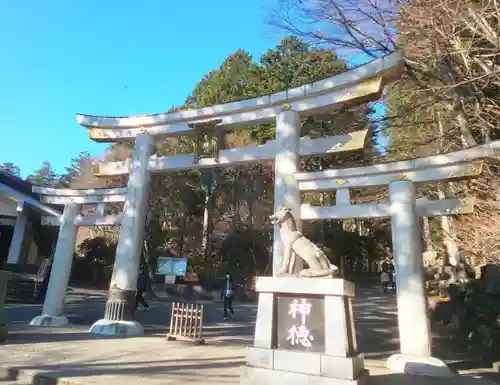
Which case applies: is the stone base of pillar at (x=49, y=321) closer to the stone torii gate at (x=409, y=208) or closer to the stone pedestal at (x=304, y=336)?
the stone pedestal at (x=304, y=336)

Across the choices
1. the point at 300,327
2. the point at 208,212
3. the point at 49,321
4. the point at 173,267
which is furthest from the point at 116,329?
the point at 208,212

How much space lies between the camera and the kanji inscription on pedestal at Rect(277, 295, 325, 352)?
16.6ft

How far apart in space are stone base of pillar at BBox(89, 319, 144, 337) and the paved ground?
0.94 ft

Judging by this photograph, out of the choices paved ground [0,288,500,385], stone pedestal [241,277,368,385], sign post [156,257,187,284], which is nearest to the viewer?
stone pedestal [241,277,368,385]

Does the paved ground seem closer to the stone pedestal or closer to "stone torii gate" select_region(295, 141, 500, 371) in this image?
the stone pedestal

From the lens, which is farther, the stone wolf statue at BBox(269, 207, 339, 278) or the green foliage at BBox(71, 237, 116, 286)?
the green foliage at BBox(71, 237, 116, 286)

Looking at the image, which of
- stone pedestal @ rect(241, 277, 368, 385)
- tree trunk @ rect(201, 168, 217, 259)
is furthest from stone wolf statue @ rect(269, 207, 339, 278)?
tree trunk @ rect(201, 168, 217, 259)

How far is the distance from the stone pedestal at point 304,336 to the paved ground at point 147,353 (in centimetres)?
76

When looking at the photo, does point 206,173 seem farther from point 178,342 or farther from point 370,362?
point 370,362

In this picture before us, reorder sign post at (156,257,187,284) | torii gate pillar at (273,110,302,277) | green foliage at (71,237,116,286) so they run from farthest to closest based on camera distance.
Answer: green foliage at (71,237,116,286), sign post at (156,257,187,284), torii gate pillar at (273,110,302,277)

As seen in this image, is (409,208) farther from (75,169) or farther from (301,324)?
(75,169)

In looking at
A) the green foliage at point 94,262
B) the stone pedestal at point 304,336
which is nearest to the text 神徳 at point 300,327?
the stone pedestal at point 304,336

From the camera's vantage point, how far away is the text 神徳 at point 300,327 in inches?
202

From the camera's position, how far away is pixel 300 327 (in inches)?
205
